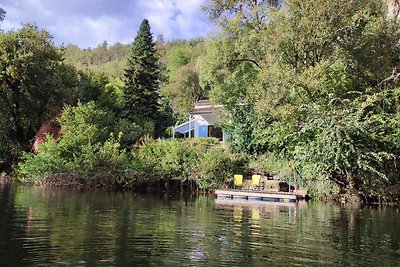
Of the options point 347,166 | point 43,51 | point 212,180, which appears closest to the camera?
point 347,166

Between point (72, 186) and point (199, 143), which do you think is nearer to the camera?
point (72, 186)

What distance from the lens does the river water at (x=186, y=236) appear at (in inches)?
348

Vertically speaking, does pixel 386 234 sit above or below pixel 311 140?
below

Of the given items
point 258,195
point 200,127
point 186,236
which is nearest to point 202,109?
point 200,127

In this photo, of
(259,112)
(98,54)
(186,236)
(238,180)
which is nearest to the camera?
(186,236)

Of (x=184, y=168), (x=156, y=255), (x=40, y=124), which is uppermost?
(x=40, y=124)

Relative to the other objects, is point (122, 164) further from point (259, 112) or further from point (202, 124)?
point (202, 124)

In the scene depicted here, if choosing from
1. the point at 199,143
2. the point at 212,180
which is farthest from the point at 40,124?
the point at 212,180

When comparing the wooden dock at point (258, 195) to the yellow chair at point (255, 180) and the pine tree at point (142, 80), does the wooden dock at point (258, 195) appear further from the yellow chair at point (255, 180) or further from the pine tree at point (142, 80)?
the pine tree at point (142, 80)

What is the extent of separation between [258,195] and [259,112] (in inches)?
215

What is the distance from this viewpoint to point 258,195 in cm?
2403

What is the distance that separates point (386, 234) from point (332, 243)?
2753 mm

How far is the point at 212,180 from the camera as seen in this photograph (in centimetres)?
2759

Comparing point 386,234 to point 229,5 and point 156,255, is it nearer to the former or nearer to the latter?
point 156,255
